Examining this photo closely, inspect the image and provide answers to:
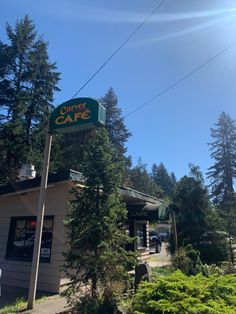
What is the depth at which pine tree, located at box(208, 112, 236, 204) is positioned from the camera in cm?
4334

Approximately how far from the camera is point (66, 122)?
7801mm

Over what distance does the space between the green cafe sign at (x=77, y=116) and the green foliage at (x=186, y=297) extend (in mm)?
4063

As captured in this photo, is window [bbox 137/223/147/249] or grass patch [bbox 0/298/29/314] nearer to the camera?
A: grass patch [bbox 0/298/29/314]

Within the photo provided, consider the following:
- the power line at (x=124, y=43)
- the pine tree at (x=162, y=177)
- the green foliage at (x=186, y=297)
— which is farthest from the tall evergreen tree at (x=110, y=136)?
the pine tree at (x=162, y=177)

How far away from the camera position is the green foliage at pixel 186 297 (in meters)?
4.14

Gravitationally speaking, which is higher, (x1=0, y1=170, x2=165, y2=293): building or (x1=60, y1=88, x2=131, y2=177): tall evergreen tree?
(x1=60, y1=88, x2=131, y2=177): tall evergreen tree

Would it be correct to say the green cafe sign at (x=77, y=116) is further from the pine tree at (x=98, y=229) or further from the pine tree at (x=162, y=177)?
the pine tree at (x=162, y=177)

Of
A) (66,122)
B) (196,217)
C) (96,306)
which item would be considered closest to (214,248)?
(196,217)

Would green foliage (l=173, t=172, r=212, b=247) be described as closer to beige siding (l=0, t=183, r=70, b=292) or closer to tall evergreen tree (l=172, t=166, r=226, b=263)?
tall evergreen tree (l=172, t=166, r=226, b=263)

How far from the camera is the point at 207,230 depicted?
14586 millimetres

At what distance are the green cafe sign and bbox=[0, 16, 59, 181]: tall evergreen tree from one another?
50.4 ft

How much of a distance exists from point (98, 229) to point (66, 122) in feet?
9.80

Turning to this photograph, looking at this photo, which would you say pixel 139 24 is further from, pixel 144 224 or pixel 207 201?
pixel 144 224

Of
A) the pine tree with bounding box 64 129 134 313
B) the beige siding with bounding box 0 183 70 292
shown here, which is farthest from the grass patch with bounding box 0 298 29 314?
the beige siding with bounding box 0 183 70 292
